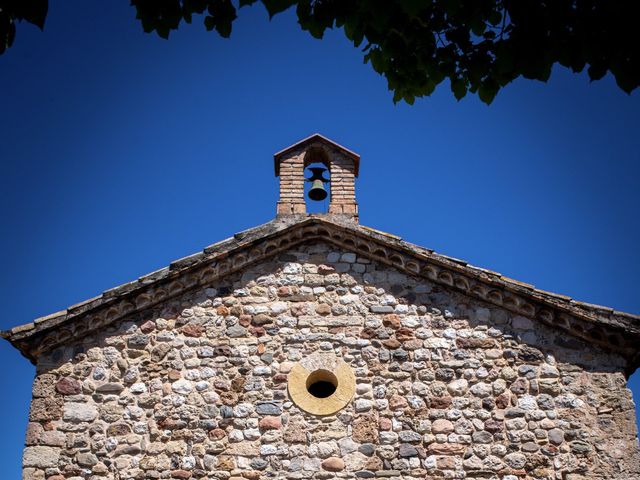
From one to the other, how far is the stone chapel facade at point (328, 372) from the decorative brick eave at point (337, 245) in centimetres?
2

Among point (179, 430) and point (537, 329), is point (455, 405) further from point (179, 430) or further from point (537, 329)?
point (179, 430)

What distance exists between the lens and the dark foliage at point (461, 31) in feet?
16.2

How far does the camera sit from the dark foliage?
4.94 m

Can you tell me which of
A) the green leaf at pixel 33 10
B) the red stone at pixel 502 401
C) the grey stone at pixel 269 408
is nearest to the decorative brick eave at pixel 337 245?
the red stone at pixel 502 401

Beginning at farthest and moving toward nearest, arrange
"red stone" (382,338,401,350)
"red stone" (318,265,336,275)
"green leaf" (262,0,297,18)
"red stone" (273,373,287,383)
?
1. "red stone" (318,265,336,275)
2. "red stone" (382,338,401,350)
3. "red stone" (273,373,287,383)
4. "green leaf" (262,0,297,18)

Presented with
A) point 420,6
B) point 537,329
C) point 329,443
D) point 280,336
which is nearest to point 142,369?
point 280,336

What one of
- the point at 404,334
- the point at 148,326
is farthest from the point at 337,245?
the point at 148,326

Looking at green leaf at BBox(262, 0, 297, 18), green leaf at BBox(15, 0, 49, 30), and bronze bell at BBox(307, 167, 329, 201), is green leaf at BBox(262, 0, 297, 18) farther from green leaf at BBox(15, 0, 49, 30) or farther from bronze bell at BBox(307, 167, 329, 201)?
bronze bell at BBox(307, 167, 329, 201)

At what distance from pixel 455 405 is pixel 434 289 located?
5.17ft

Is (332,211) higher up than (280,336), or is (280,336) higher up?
(332,211)

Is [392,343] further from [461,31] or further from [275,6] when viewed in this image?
[275,6]

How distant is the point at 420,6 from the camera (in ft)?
15.4

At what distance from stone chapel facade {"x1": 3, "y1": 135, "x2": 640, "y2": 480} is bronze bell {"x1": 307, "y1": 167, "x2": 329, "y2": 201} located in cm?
101

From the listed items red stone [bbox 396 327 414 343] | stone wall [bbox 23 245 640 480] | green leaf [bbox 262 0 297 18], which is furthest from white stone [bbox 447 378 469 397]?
green leaf [bbox 262 0 297 18]
